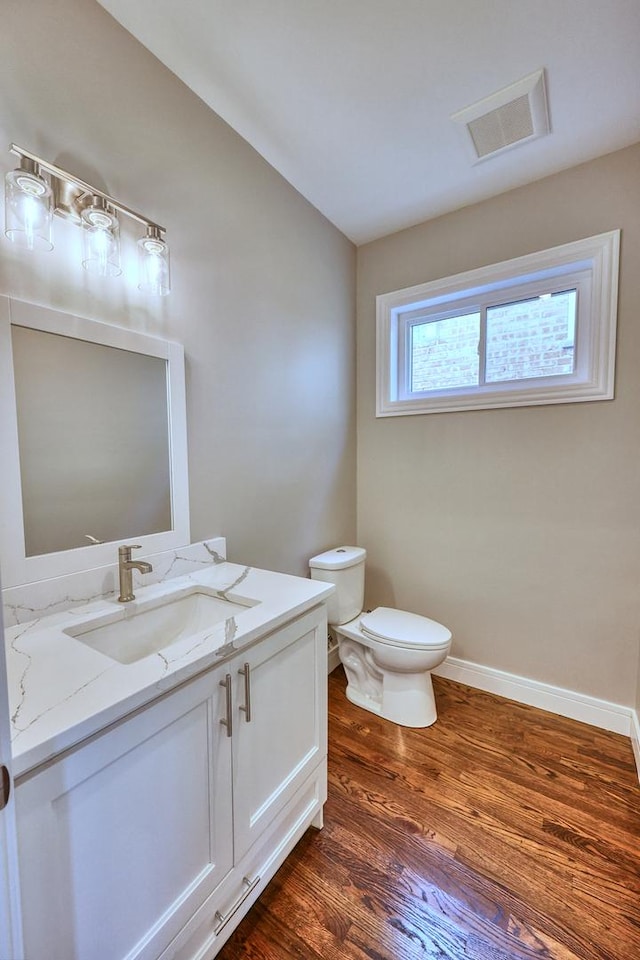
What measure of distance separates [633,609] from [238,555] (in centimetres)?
180

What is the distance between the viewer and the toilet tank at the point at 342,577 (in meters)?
2.02

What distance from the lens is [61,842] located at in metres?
0.62

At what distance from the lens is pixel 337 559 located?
205 centimetres

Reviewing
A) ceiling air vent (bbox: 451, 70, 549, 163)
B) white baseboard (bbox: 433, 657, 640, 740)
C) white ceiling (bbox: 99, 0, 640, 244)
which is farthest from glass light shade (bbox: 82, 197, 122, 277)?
white baseboard (bbox: 433, 657, 640, 740)

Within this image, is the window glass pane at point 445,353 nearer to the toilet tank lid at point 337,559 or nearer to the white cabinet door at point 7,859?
the toilet tank lid at point 337,559

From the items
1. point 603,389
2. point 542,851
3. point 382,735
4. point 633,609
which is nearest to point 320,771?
point 382,735

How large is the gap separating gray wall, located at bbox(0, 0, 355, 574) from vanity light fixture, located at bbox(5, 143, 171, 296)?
36mm

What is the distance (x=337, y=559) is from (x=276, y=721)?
1021mm

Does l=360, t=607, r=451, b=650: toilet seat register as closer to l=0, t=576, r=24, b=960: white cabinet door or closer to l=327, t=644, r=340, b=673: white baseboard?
l=327, t=644, r=340, b=673: white baseboard

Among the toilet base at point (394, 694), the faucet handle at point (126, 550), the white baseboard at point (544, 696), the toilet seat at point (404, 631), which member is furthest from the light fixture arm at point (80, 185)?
the white baseboard at point (544, 696)

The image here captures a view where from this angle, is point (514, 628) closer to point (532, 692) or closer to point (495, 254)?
point (532, 692)

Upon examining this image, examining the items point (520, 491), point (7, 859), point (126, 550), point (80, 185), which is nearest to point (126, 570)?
point (126, 550)

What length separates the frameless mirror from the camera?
3.24 feet

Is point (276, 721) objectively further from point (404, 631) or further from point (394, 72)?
point (394, 72)
